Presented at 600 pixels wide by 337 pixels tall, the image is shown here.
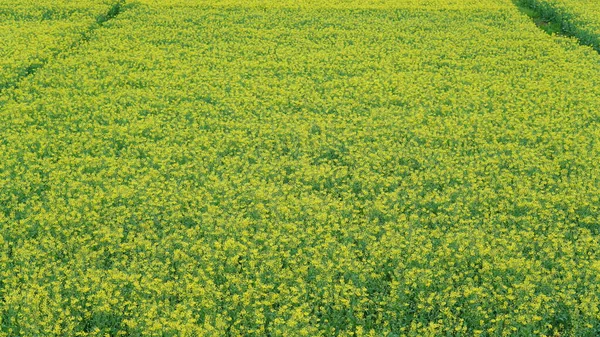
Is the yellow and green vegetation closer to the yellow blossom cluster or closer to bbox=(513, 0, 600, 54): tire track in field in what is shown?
the yellow blossom cluster

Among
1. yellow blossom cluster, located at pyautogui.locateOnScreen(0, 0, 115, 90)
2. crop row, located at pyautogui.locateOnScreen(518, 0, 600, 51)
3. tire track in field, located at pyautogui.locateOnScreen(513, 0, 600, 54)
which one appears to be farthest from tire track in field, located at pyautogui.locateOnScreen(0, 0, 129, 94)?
crop row, located at pyautogui.locateOnScreen(518, 0, 600, 51)

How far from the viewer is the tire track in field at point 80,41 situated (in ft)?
53.6

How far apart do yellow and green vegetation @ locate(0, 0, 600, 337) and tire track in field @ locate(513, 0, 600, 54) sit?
4.36 feet

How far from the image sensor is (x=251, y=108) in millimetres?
14508

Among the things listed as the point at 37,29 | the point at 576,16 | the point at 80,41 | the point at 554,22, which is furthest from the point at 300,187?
the point at 554,22

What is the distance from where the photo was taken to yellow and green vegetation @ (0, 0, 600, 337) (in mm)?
8219

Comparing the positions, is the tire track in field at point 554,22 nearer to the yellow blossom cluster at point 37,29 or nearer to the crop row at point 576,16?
the crop row at point 576,16

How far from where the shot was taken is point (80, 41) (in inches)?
764

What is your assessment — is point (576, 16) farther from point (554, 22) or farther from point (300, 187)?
point (300, 187)

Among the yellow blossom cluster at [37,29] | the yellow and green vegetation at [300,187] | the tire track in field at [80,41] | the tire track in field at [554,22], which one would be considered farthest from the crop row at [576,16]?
the yellow blossom cluster at [37,29]

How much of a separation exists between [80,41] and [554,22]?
1558 cm

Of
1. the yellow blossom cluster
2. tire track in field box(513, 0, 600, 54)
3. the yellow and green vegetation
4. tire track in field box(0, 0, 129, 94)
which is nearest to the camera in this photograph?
the yellow and green vegetation

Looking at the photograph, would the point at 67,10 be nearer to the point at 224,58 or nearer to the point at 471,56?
the point at 224,58

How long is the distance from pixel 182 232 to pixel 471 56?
11358mm
